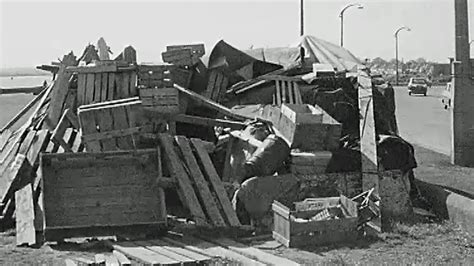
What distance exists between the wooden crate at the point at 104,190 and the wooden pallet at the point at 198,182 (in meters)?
0.35

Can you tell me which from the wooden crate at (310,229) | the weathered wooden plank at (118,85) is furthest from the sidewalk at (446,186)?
the weathered wooden plank at (118,85)

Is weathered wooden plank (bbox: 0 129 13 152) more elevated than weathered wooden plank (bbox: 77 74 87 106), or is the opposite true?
weathered wooden plank (bbox: 77 74 87 106)

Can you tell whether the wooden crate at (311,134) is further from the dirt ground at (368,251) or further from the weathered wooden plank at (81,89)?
the weathered wooden plank at (81,89)

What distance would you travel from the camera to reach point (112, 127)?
40.9 ft

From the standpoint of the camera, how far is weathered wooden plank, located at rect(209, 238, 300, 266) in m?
9.25

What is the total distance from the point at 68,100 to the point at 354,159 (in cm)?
548

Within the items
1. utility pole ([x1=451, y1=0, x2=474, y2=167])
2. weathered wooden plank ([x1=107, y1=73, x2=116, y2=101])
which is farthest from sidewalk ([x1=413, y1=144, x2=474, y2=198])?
weathered wooden plank ([x1=107, y1=73, x2=116, y2=101])

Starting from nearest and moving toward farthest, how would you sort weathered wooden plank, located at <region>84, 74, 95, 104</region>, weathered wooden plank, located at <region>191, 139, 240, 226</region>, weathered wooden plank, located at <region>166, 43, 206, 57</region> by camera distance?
1. weathered wooden plank, located at <region>191, 139, 240, 226</region>
2. weathered wooden plank, located at <region>84, 74, 95, 104</region>
3. weathered wooden plank, located at <region>166, 43, 206, 57</region>

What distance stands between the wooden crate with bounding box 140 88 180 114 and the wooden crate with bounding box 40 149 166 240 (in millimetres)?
1272

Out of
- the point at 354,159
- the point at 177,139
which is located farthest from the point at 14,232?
the point at 354,159

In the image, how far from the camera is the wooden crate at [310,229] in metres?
10.5

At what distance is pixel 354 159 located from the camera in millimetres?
13055

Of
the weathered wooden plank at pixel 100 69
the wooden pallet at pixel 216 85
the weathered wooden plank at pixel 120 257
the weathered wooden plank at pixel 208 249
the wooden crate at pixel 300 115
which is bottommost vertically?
the weathered wooden plank at pixel 208 249

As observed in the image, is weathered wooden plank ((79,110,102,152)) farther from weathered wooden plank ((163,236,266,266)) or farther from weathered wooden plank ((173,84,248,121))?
weathered wooden plank ((163,236,266,266))
